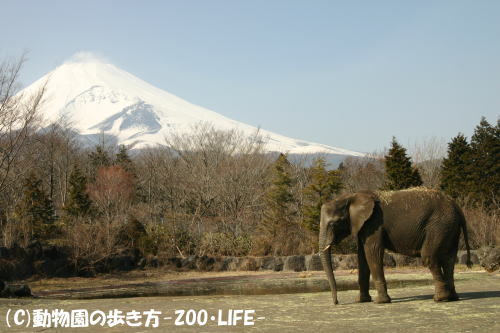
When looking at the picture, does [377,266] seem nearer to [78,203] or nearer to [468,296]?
[468,296]

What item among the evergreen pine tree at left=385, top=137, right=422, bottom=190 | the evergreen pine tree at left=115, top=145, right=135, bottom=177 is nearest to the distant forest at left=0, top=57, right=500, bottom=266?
the evergreen pine tree at left=385, top=137, right=422, bottom=190

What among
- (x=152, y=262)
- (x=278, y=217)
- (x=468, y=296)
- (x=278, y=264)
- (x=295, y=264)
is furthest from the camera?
(x=278, y=217)

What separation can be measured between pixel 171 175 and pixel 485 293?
117 feet

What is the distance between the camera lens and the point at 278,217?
111 ft

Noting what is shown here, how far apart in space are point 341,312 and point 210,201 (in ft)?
106

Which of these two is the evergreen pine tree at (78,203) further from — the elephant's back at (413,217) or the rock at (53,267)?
the elephant's back at (413,217)

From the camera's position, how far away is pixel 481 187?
117 feet

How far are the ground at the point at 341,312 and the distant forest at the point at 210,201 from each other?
14.5 metres

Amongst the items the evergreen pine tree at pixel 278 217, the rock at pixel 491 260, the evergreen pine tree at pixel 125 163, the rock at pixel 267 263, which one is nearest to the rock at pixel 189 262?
the rock at pixel 267 263

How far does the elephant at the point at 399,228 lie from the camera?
1034cm

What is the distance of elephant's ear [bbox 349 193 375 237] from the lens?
1059 centimetres

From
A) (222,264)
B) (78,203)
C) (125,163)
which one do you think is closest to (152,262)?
(222,264)

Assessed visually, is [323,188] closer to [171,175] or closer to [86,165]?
[171,175]

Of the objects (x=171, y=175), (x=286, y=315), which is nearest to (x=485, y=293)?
(x=286, y=315)
